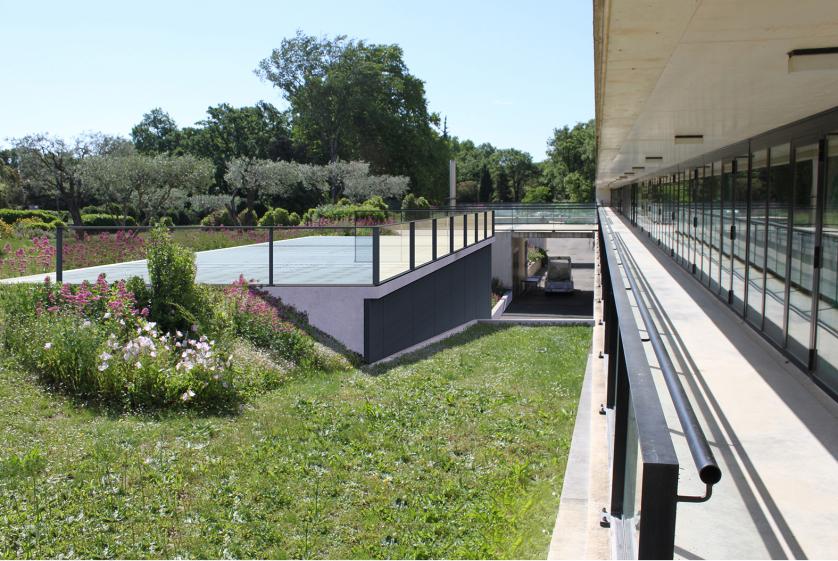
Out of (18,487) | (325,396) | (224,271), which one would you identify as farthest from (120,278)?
(18,487)

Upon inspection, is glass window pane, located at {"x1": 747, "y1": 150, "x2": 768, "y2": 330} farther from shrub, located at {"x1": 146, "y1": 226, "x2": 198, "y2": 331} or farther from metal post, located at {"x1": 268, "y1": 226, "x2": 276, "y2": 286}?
metal post, located at {"x1": 268, "y1": 226, "x2": 276, "y2": 286}

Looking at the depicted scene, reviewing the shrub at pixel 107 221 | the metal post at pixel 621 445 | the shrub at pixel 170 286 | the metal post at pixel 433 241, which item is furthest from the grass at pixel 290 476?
the shrub at pixel 107 221

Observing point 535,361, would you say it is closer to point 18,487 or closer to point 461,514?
point 461,514

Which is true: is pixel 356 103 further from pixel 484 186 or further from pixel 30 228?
pixel 30 228

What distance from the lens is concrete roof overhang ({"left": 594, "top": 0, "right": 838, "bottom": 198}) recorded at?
12.2 feet

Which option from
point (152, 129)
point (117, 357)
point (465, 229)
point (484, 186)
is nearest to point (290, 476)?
point (117, 357)

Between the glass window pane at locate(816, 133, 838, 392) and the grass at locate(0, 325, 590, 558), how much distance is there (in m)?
2.35

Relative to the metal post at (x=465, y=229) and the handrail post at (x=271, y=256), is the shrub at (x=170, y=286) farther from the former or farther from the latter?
the metal post at (x=465, y=229)

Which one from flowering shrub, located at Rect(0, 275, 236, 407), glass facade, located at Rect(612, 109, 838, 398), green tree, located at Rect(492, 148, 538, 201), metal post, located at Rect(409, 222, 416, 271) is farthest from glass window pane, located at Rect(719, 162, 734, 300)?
green tree, located at Rect(492, 148, 538, 201)

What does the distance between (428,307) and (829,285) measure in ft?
40.0

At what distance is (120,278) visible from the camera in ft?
41.0

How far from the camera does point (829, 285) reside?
18.9 ft

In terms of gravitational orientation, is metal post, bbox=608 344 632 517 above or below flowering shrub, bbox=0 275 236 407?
above

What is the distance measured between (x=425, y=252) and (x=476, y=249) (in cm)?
547
